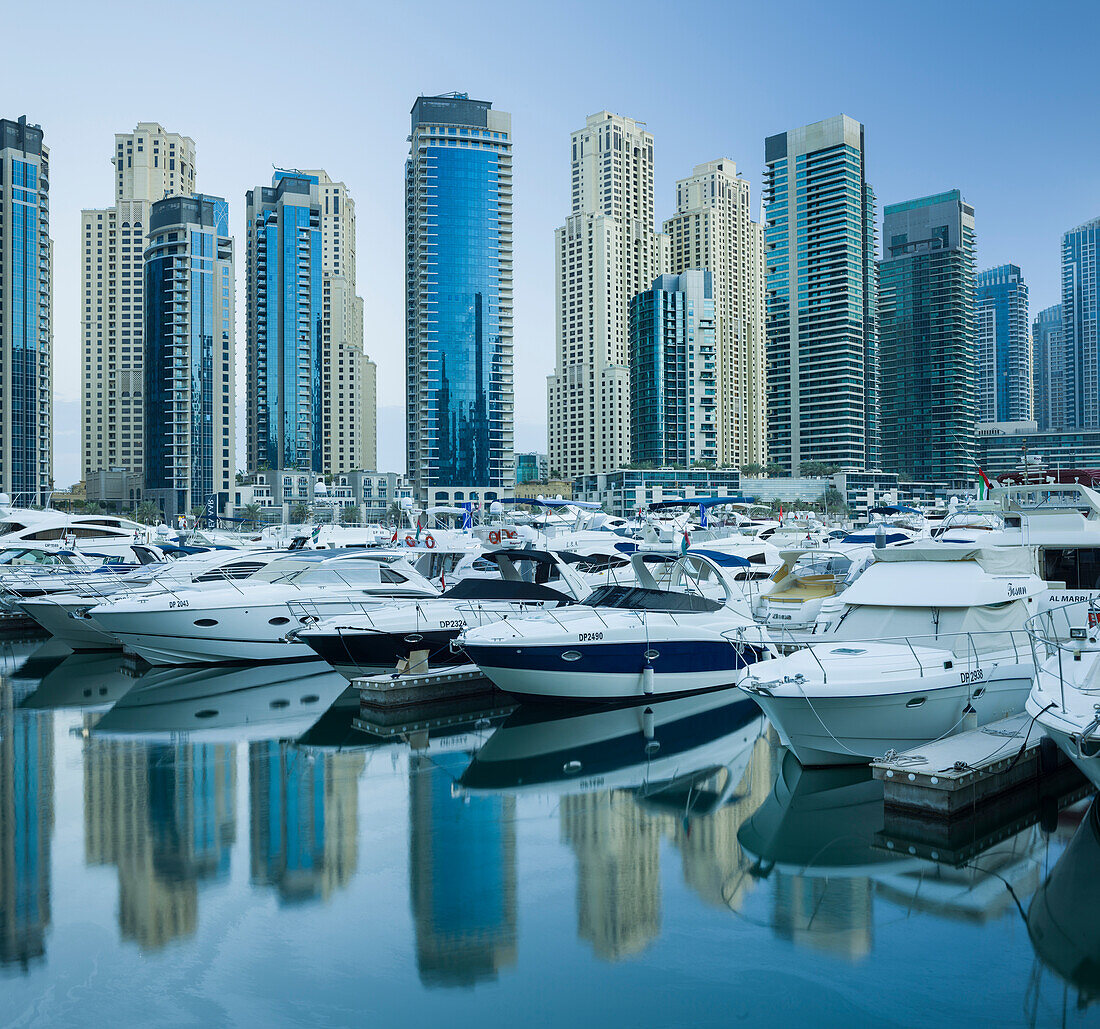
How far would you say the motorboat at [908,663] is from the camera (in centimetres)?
1188

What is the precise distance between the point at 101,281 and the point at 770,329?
4296 inches

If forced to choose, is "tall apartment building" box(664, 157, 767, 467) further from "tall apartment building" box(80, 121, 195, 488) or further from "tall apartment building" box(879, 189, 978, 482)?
"tall apartment building" box(80, 121, 195, 488)

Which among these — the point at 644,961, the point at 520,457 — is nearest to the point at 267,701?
the point at 644,961

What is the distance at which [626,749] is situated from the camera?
14.5 metres

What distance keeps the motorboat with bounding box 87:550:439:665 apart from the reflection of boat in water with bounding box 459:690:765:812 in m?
5.86

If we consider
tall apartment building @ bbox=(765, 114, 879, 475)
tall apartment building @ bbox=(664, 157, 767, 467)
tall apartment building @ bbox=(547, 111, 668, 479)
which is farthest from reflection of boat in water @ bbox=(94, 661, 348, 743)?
tall apartment building @ bbox=(664, 157, 767, 467)

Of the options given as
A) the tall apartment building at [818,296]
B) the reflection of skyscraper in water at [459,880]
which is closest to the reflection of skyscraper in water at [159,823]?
the reflection of skyscraper in water at [459,880]

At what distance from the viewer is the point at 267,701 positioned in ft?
59.4

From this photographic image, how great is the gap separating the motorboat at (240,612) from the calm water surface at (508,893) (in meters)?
5.17

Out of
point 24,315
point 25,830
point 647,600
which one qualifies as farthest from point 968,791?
point 24,315

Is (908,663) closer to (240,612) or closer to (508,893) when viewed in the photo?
(508,893)

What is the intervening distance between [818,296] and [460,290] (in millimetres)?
56750

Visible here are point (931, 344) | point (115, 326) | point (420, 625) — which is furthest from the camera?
point (931, 344)

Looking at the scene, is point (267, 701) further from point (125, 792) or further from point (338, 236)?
point (338, 236)
